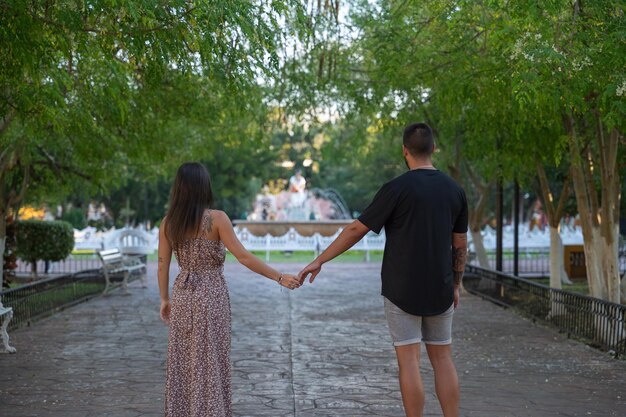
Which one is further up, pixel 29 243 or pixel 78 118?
pixel 78 118

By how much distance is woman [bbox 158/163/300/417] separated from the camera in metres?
5.96

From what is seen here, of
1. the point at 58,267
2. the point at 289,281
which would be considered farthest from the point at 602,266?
the point at 58,267

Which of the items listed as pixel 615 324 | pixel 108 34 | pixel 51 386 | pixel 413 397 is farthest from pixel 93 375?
pixel 615 324

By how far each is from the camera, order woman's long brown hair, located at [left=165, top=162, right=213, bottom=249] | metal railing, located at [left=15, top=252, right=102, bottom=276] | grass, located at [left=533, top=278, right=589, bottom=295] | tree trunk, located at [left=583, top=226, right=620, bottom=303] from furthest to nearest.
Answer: metal railing, located at [left=15, top=252, right=102, bottom=276]
grass, located at [left=533, top=278, right=589, bottom=295]
tree trunk, located at [left=583, top=226, right=620, bottom=303]
woman's long brown hair, located at [left=165, top=162, right=213, bottom=249]

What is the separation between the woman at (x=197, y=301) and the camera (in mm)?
5965

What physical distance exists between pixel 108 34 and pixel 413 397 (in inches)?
171

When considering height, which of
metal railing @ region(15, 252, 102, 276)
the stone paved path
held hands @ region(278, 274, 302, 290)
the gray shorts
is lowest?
the stone paved path

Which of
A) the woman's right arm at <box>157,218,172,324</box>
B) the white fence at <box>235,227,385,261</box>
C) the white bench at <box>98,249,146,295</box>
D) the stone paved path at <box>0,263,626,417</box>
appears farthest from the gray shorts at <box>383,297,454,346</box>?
the white fence at <box>235,227,385,261</box>

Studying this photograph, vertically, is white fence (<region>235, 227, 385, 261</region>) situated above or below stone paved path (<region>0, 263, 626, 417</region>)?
above

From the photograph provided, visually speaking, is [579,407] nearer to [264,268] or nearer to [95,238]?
[264,268]

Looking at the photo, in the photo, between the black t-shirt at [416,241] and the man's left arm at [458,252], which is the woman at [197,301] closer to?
the black t-shirt at [416,241]

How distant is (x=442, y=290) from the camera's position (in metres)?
5.86

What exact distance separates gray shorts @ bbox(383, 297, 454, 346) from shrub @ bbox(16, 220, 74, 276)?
18269 mm

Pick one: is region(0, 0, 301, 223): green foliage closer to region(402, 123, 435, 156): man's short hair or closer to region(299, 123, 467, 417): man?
region(402, 123, 435, 156): man's short hair
